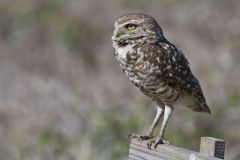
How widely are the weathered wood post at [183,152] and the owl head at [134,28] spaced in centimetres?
109

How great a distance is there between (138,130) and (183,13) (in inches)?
340

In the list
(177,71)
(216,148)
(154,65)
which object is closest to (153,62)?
(154,65)

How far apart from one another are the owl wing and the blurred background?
2012 millimetres

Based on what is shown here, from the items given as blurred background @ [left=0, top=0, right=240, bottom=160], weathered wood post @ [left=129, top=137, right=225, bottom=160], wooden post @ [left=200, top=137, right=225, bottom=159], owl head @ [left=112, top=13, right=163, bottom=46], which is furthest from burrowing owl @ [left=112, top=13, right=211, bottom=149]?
blurred background @ [left=0, top=0, right=240, bottom=160]

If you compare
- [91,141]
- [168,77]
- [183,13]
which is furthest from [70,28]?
[168,77]

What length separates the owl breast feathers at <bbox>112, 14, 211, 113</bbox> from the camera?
5.69 metres

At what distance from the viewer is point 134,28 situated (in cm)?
570

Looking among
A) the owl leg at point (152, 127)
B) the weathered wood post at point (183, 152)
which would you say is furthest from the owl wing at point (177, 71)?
the weathered wood post at point (183, 152)

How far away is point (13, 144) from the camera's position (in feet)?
28.0

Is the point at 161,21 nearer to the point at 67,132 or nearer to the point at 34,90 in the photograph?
the point at 34,90

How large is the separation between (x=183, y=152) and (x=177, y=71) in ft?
6.31

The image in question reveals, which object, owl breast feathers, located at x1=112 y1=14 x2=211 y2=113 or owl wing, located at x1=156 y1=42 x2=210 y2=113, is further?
owl wing, located at x1=156 y1=42 x2=210 y2=113

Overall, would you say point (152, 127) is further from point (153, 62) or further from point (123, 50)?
point (123, 50)

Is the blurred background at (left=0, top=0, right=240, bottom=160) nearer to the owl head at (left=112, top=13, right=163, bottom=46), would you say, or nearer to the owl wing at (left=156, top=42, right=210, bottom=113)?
the owl wing at (left=156, top=42, right=210, bottom=113)
